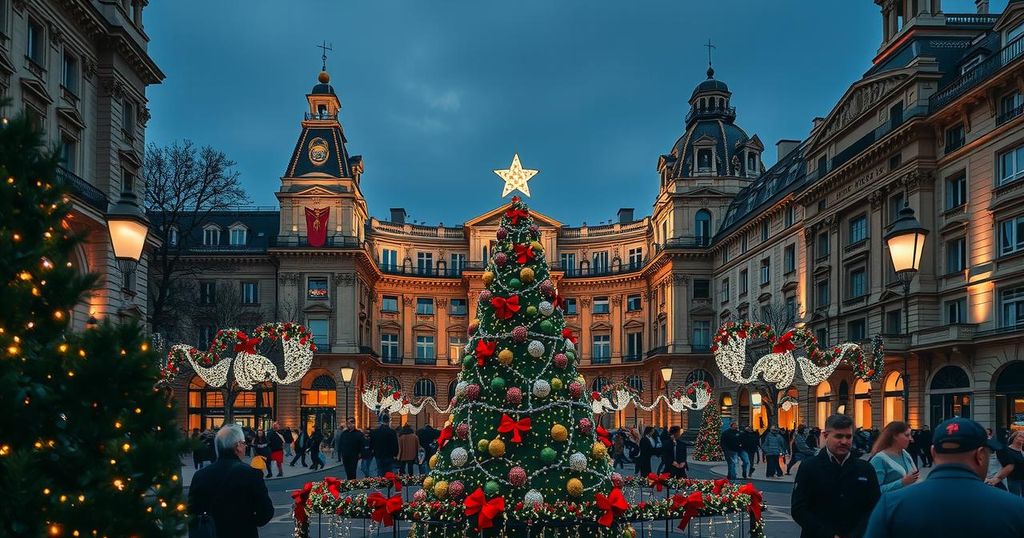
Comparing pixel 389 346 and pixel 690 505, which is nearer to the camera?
pixel 690 505

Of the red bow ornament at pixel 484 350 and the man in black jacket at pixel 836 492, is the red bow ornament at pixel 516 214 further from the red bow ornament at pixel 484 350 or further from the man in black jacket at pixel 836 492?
the man in black jacket at pixel 836 492

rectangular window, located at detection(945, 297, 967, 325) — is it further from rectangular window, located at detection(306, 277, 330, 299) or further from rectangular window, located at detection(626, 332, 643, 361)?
rectangular window, located at detection(626, 332, 643, 361)

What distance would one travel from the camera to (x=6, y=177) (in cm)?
407

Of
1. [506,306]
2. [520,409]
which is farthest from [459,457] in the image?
[506,306]

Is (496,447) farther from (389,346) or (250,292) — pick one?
(389,346)

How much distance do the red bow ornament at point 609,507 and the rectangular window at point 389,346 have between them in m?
71.9

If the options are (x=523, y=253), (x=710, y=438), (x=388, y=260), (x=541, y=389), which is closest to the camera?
(x=541, y=389)

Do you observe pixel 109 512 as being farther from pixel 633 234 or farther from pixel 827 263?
pixel 633 234

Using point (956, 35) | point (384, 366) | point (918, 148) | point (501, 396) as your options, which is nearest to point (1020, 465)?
point (501, 396)

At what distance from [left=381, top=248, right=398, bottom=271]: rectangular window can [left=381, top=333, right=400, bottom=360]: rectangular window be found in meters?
5.97

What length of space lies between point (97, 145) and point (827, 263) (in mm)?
35195

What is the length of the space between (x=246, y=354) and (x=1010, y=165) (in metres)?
27.5

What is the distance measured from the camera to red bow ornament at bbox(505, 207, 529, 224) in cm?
1259

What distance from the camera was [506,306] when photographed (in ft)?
38.8
